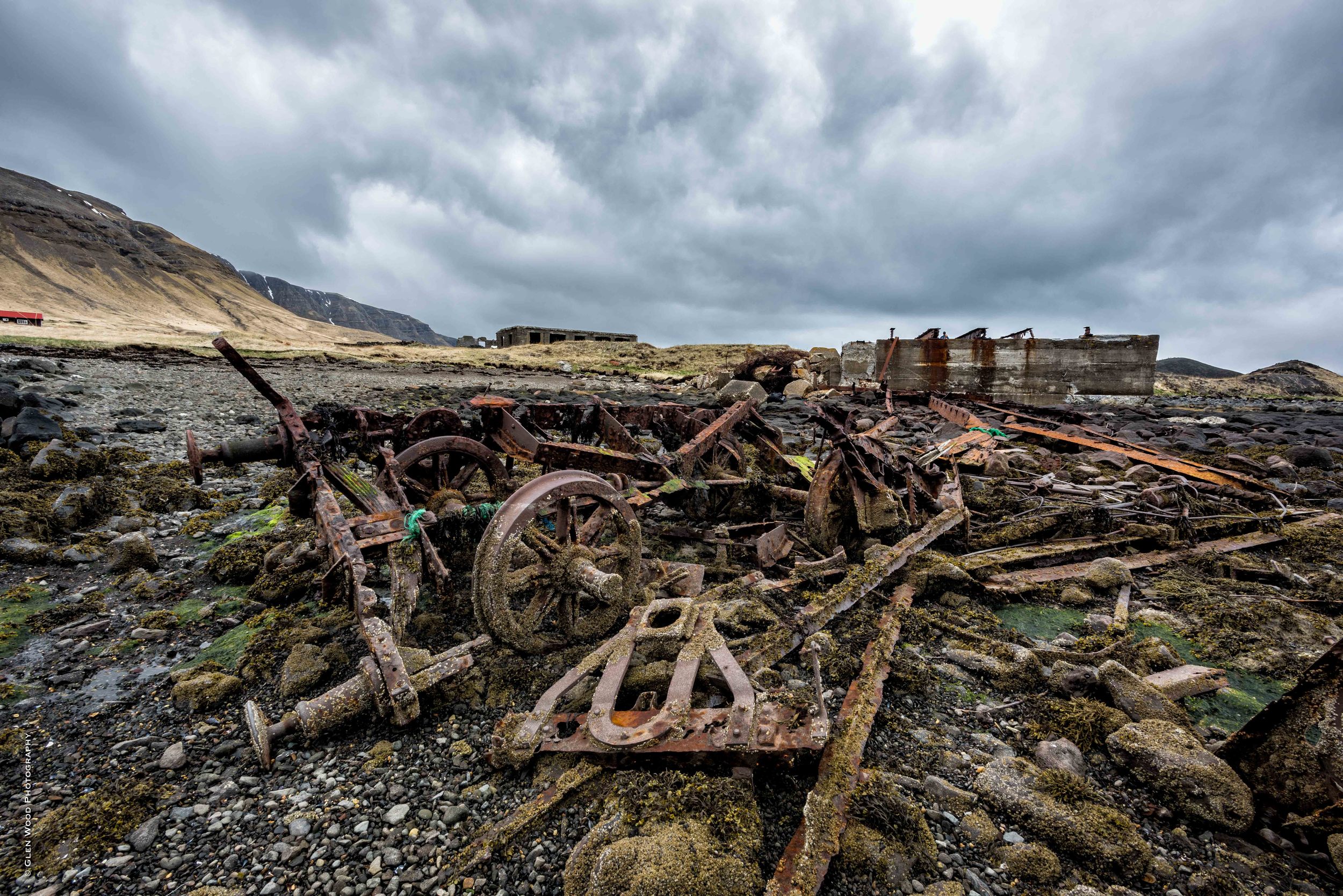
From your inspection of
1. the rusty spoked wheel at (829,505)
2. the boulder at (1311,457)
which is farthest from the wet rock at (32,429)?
the boulder at (1311,457)

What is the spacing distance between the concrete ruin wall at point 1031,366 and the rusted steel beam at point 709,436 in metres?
14.9

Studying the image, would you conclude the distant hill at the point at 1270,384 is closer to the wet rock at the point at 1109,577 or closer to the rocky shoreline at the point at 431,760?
the wet rock at the point at 1109,577

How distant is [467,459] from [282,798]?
4.15 meters

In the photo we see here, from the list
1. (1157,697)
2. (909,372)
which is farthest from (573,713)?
(909,372)

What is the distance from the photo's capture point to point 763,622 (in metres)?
4.12

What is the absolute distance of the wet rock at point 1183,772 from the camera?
231 cm

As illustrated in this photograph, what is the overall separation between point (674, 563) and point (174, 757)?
11.8 feet

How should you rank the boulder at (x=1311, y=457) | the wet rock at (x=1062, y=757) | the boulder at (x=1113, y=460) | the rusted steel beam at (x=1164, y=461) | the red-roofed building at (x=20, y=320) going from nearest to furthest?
the wet rock at (x=1062, y=757)
the rusted steel beam at (x=1164, y=461)
the boulder at (x=1113, y=460)
the boulder at (x=1311, y=457)
the red-roofed building at (x=20, y=320)

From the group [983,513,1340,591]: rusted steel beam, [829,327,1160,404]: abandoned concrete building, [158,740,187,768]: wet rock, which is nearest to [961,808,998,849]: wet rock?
[983,513,1340,591]: rusted steel beam

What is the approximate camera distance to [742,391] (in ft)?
69.9

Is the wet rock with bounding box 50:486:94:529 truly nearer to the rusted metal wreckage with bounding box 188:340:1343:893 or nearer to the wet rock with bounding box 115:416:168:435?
the rusted metal wreckage with bounding box 188:340:1343:893

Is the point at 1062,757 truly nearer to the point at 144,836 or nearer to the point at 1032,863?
the point at 1032,863

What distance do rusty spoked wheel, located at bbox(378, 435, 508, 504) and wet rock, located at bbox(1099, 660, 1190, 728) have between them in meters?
5.40

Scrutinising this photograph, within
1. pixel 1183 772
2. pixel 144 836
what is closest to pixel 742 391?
pixel 1183 772
